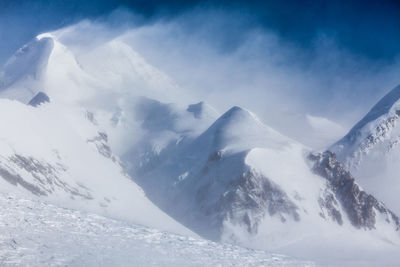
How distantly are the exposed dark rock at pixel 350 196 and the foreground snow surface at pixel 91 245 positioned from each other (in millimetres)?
122782

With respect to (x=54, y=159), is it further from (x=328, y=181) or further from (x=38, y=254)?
(x=38, y=254)

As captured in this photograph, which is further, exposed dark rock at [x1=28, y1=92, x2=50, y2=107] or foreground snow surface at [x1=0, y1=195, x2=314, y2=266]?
exposed dark rock at [x1=28, y1=92, x2=50, y2=107]

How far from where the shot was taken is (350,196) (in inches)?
5915

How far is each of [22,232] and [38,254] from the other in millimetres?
3085

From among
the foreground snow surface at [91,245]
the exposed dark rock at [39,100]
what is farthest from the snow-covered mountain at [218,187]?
the foreground snow surface at [91,245]

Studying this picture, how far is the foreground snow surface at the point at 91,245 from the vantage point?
26078 mm

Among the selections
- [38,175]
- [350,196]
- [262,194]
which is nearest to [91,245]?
[38,175]

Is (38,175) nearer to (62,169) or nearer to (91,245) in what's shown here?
(62,169)

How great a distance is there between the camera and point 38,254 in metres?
25.6

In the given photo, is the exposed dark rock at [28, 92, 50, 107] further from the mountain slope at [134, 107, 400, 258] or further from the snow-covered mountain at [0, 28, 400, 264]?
the mountain slope at [134, 107, 400, 258]

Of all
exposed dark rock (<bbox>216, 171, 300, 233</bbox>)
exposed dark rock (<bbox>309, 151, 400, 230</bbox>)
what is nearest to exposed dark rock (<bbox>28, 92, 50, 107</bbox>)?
exposed dark rock (<bbox>216, 171, 300, 233</bbox>)

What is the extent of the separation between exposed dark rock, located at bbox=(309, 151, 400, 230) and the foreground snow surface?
12278 centimetres

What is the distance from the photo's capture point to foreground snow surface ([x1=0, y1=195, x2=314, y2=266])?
85.6 ft

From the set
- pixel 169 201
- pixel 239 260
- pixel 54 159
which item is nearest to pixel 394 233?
pixel 169 201
